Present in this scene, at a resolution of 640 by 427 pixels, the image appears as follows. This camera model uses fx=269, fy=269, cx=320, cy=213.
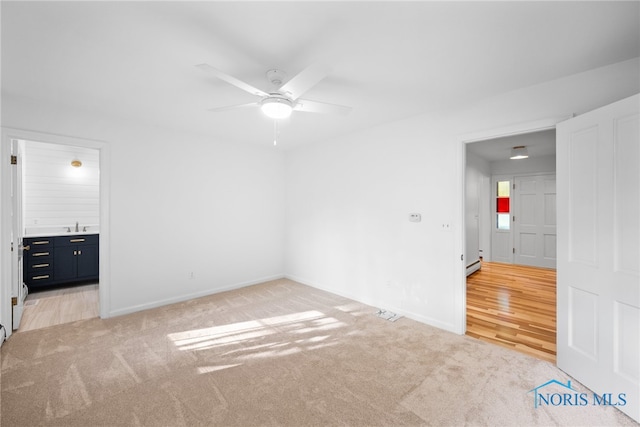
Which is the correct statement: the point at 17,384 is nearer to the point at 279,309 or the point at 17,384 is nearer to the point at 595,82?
the point at 279,309

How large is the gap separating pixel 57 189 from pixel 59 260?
1.37m

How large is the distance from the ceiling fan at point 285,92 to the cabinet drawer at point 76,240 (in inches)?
174

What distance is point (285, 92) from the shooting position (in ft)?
6.92

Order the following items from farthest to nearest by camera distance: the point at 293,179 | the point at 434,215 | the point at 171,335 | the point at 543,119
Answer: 1. the point at 293,179
2. the point at 434,215
3. the point at 171,335
4. the point at 543,119

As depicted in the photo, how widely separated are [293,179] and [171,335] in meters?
3.24

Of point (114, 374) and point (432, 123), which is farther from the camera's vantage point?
point (432, 123)

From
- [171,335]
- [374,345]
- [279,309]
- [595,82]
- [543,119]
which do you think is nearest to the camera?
[595,82]

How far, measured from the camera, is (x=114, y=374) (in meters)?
2.28

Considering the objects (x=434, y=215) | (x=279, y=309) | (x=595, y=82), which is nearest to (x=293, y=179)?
(x=279, y=309)

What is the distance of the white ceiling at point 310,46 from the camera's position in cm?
162

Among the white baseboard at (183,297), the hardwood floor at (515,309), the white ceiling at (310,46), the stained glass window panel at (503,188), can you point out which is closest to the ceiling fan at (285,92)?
the white ceiling at (310,46)

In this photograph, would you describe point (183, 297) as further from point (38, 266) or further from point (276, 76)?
point (276, 76)

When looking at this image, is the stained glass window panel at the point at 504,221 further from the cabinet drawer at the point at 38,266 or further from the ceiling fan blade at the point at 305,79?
the cabinet drawer at the point at 38,266

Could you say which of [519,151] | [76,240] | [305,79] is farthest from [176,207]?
[519,151]
